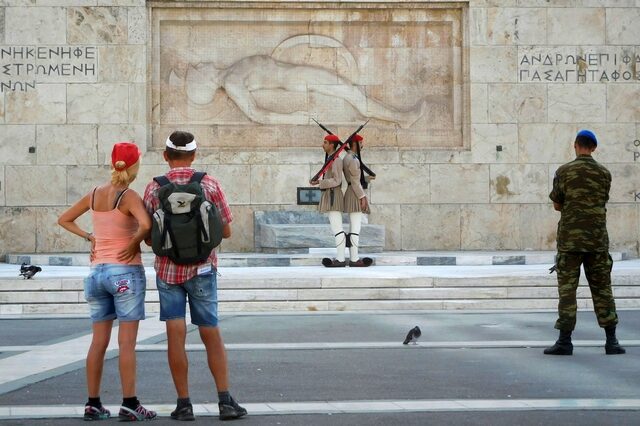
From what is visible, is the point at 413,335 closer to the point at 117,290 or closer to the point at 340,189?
the point at 117,290

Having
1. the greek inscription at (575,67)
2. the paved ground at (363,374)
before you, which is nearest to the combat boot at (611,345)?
the paved ground at (363,374)

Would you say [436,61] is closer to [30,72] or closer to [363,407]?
[30,72]

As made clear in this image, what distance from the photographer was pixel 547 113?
974 inches

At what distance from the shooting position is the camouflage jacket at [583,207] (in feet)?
37.1

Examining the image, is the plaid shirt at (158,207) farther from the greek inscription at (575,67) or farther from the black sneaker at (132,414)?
the greek inscription at (575,67)

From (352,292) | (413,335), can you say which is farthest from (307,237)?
(413,335)

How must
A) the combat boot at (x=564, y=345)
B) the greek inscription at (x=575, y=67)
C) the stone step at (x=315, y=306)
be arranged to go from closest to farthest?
the combat boot at (x=564, y=345) < the stone step at (x=315, y=306) < the greek inscription at (x=575, y=67)

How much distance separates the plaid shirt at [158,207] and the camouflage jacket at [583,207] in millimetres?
4315

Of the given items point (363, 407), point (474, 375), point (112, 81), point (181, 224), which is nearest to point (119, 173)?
point (181, 224)

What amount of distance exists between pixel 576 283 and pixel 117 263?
490 centimetres

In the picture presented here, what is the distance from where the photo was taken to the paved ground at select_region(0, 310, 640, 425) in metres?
8.08

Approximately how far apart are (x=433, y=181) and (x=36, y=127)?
759 centimetres

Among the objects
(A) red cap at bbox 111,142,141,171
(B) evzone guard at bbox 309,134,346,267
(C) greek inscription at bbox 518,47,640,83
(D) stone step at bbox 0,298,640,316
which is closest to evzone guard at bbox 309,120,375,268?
(B) evzone guard at bbox 309,134,346,267

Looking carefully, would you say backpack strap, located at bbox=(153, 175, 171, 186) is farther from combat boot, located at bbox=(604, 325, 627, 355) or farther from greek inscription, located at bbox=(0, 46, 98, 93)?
greek inscription, located at bbox=(0, 46, 98, 93)
